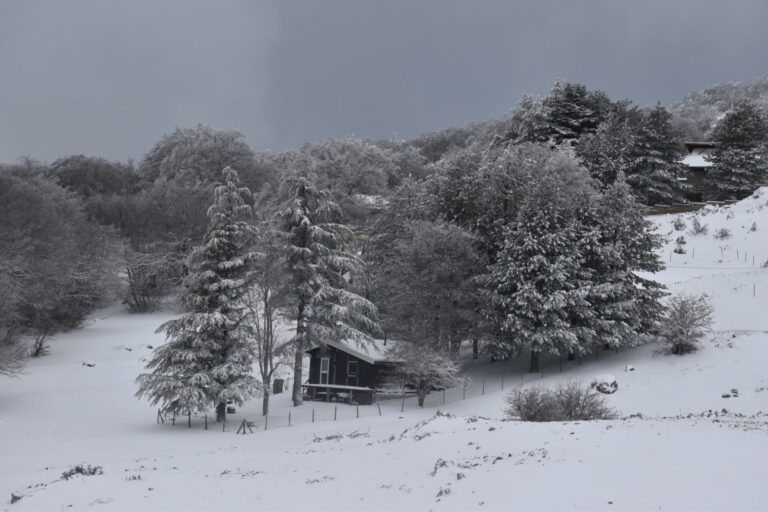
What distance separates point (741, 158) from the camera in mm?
61844

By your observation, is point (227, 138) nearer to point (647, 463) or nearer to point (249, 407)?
point (249, 407)

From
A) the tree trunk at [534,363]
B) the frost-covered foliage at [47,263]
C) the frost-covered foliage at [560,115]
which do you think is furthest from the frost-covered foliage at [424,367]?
the frost-covered foliage at [560,115]

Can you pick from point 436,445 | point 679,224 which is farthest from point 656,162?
point 436,445

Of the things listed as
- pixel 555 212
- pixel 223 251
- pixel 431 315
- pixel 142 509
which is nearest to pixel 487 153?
pixel 555 212

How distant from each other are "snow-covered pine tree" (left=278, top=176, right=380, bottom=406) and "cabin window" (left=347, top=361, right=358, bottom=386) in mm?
3041

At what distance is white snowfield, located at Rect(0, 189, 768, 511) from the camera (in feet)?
39.4

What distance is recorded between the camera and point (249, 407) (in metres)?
34.6

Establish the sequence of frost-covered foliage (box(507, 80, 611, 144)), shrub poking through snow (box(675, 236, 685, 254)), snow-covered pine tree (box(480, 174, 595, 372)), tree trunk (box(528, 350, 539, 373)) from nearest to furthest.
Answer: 1. snow-covered pine tree (box(480, 174, 595, 372))
2. tree trunk (box(528, 350, 539, 373))
3. shrub poking through snow (box(675, 236, 685, 254))
4. frost-covered foliage (box(507, 80, 611, 144))

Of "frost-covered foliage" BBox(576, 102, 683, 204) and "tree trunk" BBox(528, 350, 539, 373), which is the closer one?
"tree trunk" BBox(528, 350, 539, 373)

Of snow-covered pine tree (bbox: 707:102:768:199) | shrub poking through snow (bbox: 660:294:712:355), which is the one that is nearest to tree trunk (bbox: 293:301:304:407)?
shrub poking through snow (bbox: 660:294:712:355)

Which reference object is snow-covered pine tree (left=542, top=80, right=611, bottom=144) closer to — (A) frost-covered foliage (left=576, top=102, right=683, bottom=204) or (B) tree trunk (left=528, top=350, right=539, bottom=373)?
(A) frost-covered foliage (left=576, top=102, right=683, bottom=204)

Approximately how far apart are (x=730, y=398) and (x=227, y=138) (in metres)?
64.4

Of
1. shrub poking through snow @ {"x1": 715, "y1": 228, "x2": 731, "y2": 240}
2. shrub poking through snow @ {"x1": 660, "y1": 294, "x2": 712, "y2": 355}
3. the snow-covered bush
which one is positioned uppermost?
the snow-covered bush

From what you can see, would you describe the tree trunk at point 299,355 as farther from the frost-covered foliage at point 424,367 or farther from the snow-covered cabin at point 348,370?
the frost-covered foliage at point 424,367
